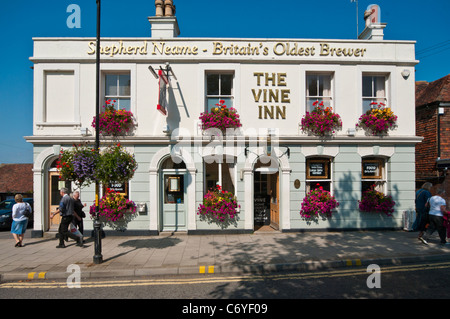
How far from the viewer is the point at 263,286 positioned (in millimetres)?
5570

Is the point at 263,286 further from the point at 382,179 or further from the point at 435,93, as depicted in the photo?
the point at 435,93

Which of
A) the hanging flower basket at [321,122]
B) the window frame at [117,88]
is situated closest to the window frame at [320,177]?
the hanging flower basket at [321,122]

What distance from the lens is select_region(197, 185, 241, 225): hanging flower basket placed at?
31.6 feet

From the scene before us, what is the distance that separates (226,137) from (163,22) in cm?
542

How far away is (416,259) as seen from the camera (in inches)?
280

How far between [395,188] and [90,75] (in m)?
12.9

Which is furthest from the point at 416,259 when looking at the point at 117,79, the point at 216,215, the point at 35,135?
the point at 35,135

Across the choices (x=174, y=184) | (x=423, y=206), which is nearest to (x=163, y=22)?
(x=174, y=184)

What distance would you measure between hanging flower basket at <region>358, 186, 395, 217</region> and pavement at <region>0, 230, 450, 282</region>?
870mm

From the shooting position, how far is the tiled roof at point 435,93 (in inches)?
479

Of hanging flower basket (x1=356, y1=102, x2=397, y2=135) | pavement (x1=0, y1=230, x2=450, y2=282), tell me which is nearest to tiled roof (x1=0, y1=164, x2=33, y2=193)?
pavement (x1=0, y1=230, x2=450, y2=282)
